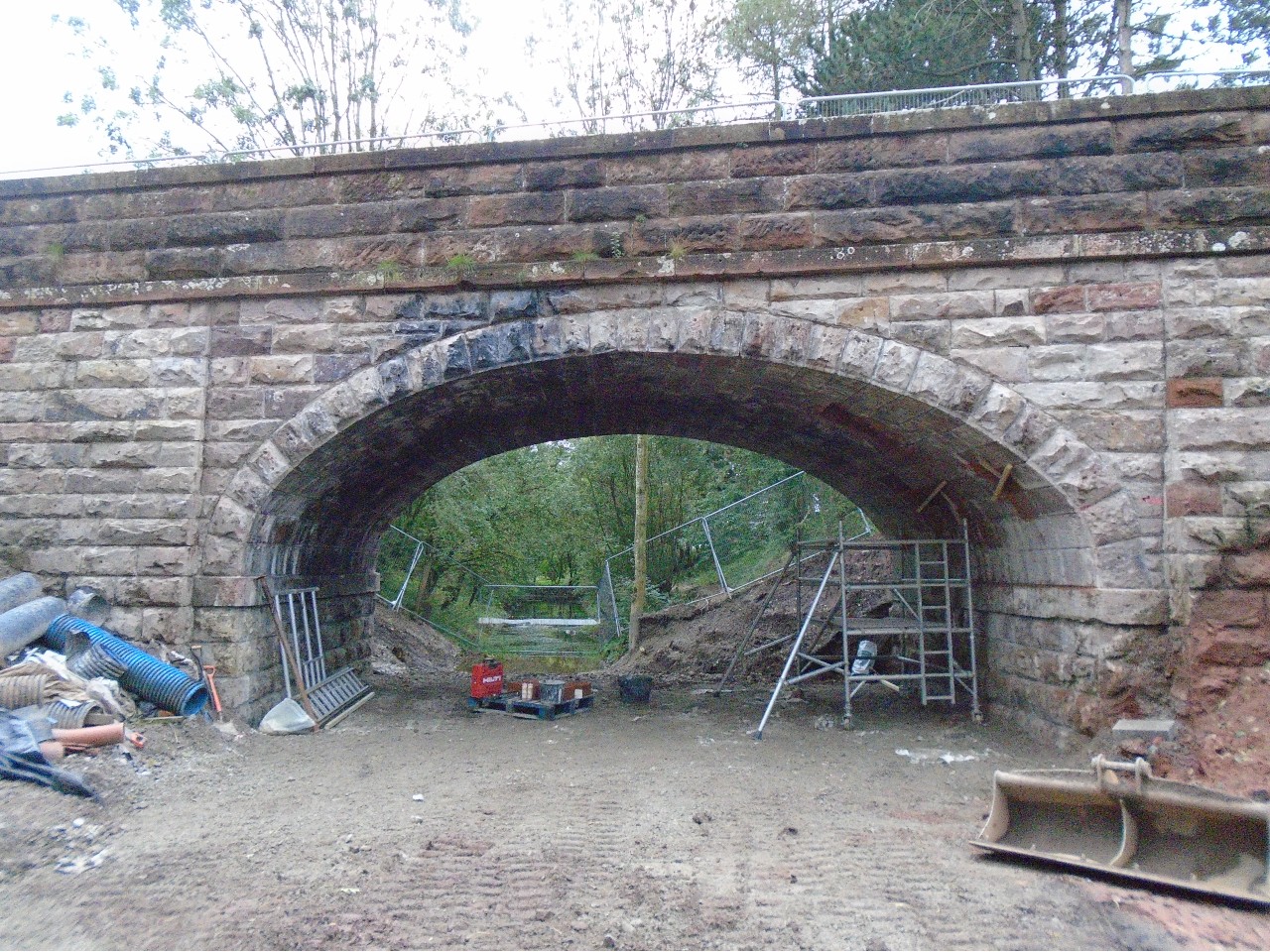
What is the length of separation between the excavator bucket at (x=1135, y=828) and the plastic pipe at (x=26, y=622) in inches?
227

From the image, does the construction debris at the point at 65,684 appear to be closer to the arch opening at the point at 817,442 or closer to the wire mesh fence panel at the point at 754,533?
the arch opening at the point at 817,442

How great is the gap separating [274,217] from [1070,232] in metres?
5.60

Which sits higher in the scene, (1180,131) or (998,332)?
(1180,131)

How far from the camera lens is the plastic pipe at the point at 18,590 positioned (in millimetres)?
6164

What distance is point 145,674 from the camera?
20.3 ft

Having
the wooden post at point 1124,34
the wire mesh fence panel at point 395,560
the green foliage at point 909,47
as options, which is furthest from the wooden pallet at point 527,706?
the wooden post at point 1124,34

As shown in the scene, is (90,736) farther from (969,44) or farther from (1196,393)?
(969,44)

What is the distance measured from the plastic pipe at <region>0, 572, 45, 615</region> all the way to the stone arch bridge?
0.25m

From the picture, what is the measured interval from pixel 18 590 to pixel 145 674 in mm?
1104

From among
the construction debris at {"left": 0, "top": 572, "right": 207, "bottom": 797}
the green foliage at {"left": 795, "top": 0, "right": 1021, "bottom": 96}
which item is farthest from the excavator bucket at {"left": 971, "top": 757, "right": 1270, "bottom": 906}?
the green foliage at {"left": 795, "top": 0, "right": 1021, "bottom": 96}

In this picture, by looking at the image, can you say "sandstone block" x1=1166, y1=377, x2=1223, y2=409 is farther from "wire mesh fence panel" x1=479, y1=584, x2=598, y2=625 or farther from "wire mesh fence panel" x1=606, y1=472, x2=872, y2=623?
"wire mesh fence panel" x1=479, y1=584, x2=598, y2=625

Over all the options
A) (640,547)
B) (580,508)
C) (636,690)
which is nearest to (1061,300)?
(636,690)

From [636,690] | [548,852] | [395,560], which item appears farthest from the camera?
[395,560]

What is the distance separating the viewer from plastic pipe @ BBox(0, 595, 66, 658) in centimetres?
579
